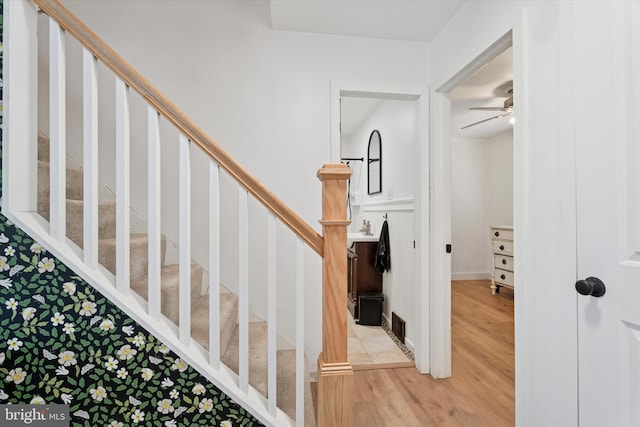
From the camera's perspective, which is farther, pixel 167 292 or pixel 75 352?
pixel 167 292

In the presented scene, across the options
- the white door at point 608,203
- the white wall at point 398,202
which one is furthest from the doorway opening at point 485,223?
the white door at point 608,203

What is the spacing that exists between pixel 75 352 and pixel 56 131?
0.83 metres

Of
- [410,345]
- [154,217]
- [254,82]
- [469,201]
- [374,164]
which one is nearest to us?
[154,217]

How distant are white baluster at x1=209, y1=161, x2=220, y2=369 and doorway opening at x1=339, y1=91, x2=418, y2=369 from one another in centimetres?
146

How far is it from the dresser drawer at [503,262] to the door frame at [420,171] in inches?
97.3

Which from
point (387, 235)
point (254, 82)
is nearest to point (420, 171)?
point (387, 235)

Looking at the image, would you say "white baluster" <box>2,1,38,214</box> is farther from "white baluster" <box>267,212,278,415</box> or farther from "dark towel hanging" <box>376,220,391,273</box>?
"dark towel hanging" <box>376,220,391,273</box>

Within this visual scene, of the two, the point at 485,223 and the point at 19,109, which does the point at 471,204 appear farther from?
the point at 19,109

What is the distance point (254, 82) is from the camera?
217 centimetres

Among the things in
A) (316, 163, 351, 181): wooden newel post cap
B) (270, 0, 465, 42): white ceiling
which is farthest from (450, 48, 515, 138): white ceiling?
(316, 163, 351, 181): wooden newel post cap

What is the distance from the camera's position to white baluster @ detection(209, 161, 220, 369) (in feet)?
3.78

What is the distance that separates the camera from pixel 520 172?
1.41 meters

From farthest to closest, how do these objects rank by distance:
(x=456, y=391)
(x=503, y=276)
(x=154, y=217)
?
1. (x=503, y=276)
2. (x=456, y=391)
3. (x=154, y=217)

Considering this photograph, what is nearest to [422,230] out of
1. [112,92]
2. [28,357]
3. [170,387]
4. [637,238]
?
[637,238]
